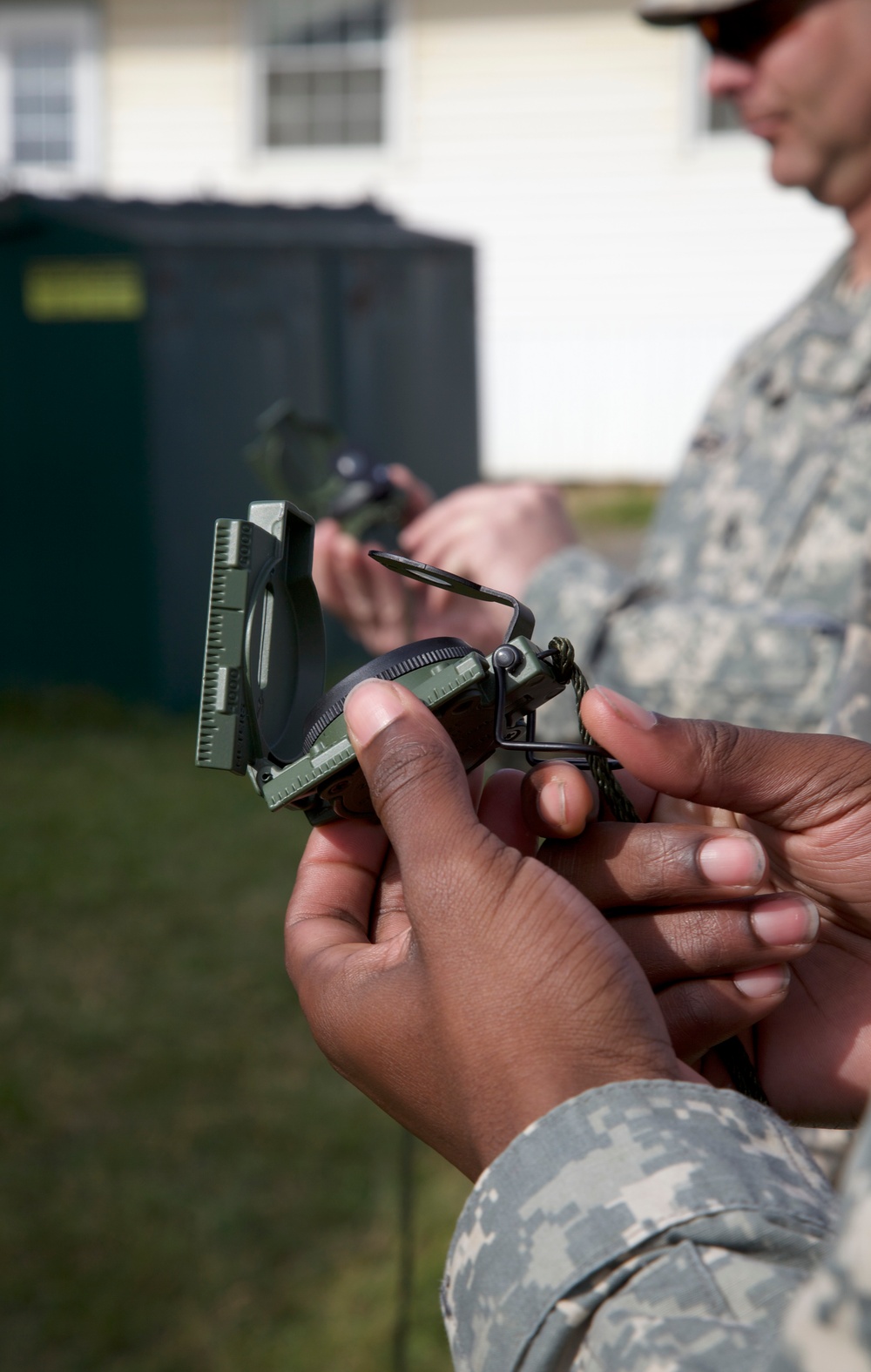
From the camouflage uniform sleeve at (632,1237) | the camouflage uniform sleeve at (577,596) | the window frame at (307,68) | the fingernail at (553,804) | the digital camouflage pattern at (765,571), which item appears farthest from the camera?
the window frame at (307,68)

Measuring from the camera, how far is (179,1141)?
3205 millimetres

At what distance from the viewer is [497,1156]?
33.1 inches

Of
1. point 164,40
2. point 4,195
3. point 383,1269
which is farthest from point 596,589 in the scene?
point 164,40

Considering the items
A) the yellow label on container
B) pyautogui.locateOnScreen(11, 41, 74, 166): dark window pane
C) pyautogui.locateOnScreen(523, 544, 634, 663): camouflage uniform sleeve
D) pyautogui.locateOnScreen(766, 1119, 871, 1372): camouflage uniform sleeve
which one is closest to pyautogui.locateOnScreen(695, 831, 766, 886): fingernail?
pyautogui.locateOnScreen(766, 1119, 871, 1372): camouflage uniform sleeve

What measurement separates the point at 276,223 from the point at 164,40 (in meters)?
6.41

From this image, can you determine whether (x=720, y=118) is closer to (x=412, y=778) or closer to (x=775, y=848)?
(x=775, y=848)

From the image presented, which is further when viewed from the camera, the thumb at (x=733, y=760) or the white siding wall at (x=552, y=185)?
the white siding wall at (x=552, y=185)

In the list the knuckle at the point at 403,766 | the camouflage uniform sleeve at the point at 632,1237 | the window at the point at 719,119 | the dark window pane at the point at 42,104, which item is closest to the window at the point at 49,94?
the dark window pane at the point at 42,104

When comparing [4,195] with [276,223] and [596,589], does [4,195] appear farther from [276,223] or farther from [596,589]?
[596,589]

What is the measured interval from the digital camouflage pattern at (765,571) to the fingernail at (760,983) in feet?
2.38

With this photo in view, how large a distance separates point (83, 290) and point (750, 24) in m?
4.28

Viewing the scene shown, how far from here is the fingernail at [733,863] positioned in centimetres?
103

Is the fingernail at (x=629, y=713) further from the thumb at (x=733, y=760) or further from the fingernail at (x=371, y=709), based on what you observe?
the fingernail at (x=371, y=709)

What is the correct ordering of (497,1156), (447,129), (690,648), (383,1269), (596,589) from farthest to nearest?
(447,129) < (383,1269) < (596,589) < (690,648) < (497,1156)
